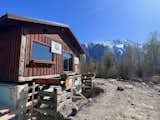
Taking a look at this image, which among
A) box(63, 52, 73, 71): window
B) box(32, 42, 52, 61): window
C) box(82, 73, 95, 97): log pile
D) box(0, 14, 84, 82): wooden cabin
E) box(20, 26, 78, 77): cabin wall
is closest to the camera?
box(0, 14, 84, 82): wooden cabin

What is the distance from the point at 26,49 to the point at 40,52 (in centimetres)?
115

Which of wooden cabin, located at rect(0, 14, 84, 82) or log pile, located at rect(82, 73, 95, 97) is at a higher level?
wooden cabin, located at rect(0, 14, 84, 82)

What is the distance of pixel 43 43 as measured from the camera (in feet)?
26.9

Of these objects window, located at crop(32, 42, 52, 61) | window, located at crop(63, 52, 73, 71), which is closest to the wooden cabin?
window, located at crop(32, 42, 52, 61)

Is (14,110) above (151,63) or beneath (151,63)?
beneath

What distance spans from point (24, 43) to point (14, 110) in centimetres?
276

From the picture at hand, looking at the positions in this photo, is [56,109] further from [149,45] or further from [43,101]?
[149,45]

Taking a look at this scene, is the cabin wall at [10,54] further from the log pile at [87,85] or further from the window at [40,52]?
the log pile at [87,85]

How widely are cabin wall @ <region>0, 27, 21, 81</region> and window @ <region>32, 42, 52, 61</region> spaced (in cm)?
91

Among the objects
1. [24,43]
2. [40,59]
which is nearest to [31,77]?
[40,59]

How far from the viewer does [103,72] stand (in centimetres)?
2606

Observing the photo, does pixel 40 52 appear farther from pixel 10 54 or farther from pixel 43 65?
pixel 10 54

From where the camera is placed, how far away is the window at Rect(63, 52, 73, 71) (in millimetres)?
11182

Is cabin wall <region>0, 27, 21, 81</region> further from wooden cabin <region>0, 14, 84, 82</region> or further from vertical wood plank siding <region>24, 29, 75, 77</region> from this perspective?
vertical wood plank siding <region>24, 29, 75, 77</region>
